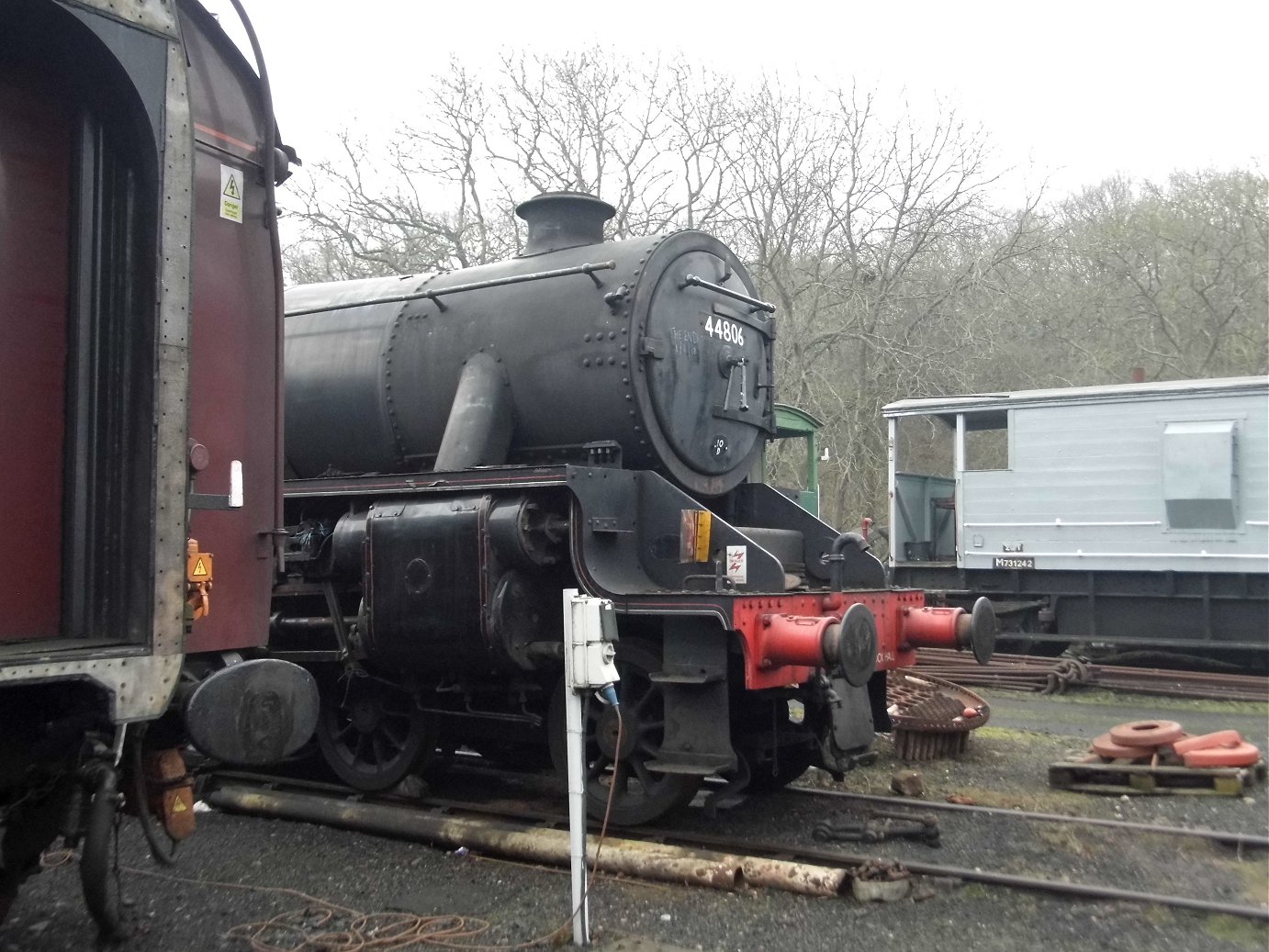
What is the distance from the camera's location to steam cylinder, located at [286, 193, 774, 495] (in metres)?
6.32

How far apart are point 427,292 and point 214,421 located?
3.44 meters

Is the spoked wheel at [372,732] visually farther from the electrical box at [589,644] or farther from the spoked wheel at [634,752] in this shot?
the electrical box at [589,644]

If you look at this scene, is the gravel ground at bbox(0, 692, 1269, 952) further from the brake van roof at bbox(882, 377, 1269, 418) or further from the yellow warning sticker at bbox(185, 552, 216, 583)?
the brake van roof at bbox(882, 377, 1269, 418)

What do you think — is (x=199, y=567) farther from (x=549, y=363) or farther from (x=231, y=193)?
(x=549, y=363)

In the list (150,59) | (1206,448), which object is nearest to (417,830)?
(150,59)

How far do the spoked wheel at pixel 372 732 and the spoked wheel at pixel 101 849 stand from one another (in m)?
3.20

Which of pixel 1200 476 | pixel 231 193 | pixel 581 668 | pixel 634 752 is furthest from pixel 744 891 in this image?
pixel 1200 476

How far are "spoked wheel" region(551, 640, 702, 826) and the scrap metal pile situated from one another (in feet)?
19.5

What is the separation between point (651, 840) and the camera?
222 inches

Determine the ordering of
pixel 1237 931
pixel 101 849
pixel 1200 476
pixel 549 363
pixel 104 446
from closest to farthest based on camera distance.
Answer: pixel 101 849 < pixel 104 446 < pixel 1237 931 < pixel 549 363 < pixel 1200 476

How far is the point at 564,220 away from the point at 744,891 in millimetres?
4238

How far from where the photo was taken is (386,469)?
285 inches

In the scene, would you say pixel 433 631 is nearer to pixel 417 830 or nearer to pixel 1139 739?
pixel 417 830

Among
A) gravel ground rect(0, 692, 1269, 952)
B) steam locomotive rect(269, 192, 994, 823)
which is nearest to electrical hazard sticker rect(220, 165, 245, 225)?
steam locomotive rect(269, 192, 994, 823)
